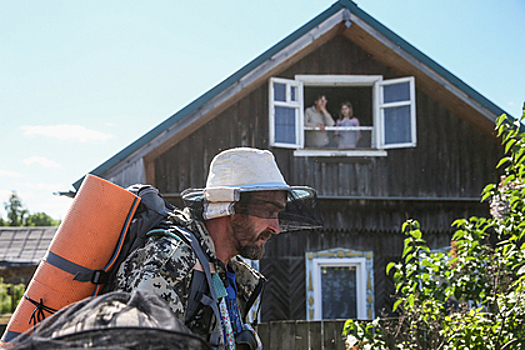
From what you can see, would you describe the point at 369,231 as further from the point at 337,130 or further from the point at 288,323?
the point at 288,323

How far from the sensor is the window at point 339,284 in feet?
26.9

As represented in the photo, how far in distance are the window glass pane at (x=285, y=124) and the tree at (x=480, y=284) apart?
165 inches

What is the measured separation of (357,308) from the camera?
329 inches

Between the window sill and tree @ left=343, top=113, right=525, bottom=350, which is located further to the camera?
the window sill

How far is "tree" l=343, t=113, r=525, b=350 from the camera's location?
3404 millimetres

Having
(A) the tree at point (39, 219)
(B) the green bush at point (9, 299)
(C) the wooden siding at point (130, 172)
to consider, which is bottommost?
(B) the green bush at point (9, 299)

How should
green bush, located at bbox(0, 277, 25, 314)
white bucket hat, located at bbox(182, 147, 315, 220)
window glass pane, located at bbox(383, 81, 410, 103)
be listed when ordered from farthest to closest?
green bush, located at bbox(0, 277, 25, 314) < window glass pane, located at bbox(383, 81, 410, 103) < white bucket hat, located at bbox(182, 147, 315, 220)

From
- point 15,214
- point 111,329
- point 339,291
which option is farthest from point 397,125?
point 15,214

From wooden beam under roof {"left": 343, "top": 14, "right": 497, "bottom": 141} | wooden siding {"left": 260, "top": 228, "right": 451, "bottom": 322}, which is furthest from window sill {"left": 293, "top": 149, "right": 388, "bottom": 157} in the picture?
wooden beam under roof {"left": 343, "top": 14, "right": 497, "bottom": 141}

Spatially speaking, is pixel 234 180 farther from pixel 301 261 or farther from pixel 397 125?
pixel 397 125

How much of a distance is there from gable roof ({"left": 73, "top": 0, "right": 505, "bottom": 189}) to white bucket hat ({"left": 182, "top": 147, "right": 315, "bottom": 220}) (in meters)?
5.29

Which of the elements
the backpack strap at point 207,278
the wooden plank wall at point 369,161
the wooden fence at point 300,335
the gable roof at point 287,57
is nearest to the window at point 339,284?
the wooden plank wall at point 369,161

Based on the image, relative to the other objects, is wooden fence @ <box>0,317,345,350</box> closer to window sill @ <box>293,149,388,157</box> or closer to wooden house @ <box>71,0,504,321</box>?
wooden house @ <box>71,0,504,321</box>

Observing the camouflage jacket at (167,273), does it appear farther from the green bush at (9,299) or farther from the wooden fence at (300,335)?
the green bush at (9,299)
